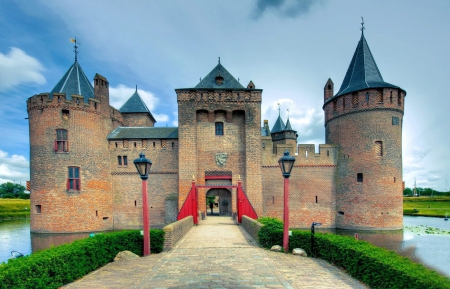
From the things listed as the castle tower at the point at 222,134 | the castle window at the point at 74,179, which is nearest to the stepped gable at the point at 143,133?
the castle tower at the point at 222,134

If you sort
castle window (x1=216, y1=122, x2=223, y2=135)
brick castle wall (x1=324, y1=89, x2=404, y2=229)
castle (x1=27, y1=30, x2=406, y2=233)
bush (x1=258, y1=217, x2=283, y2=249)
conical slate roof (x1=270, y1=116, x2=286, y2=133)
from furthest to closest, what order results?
1. conical slate roof (x1=270, y1=116, x2=286, y2=133)
2. castle window (x1=216, y1=122, x2=223, y2=135)
3. castle (x1=27, y1=30, x2=406, y2=233)
4. brick castle wall (x1=324, y1=89, x2=404, y2=229)
5. bush (x1=258, y1=217, x2=283, y2=249)

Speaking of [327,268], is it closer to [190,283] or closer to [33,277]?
[190,283]

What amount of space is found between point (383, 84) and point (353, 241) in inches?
653

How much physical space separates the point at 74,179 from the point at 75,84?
755 centimetres

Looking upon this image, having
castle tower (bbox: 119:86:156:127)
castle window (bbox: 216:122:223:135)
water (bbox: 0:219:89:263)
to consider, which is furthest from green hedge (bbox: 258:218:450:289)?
castle tower (bbox: 119:86:156:127)

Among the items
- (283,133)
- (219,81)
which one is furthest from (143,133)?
(283,133)

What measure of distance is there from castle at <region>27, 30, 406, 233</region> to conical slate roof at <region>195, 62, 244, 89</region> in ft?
0.27

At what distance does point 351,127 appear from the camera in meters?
20.4

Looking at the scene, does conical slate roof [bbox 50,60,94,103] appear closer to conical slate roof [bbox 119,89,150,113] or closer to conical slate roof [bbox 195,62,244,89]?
conical slate roof [bbox 119,89,150,113]

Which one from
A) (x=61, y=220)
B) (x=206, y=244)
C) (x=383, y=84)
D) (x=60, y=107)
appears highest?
(x=383, y=84)

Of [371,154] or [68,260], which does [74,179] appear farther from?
[371,154]

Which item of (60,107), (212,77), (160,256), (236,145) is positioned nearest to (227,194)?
Answer: (236,145)

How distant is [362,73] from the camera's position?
20.9 metres

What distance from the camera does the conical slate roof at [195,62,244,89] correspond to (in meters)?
21.5
